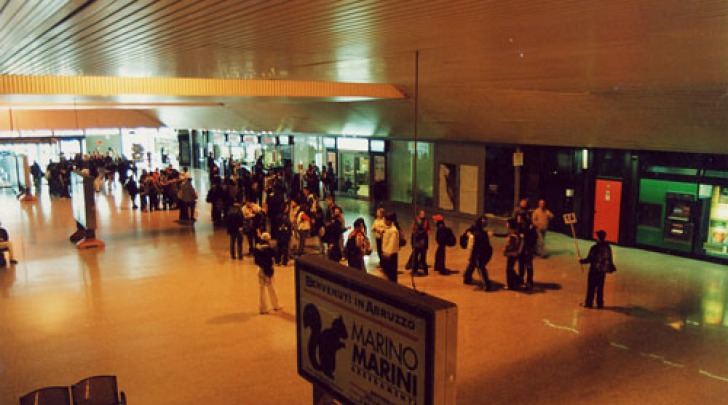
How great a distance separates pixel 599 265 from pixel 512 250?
1692 mm

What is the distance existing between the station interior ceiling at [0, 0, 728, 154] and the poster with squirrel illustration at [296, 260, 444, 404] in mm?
2002

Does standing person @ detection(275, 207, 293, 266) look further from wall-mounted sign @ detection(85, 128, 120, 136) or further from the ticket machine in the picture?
wall-mounted sign @ detection(85, 128, 120, 136)

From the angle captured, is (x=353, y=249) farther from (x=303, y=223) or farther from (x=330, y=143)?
(x=330, y=143)

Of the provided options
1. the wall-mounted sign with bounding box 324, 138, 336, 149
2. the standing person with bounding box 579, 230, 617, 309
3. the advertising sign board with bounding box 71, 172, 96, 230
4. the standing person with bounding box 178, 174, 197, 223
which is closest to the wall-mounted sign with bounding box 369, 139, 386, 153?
the wall-mounted sign with bounding box 324, 138, 336, 149

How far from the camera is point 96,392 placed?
5672 mm

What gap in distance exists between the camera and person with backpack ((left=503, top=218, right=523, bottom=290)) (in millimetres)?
11125

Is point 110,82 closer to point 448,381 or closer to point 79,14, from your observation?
point 79,14

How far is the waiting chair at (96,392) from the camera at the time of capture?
5.61 metres

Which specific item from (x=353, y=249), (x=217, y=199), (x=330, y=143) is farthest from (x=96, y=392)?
(x=330, y=143)

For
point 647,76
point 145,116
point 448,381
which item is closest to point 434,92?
point 647,76

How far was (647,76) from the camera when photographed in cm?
823

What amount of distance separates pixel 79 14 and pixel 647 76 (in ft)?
23.6

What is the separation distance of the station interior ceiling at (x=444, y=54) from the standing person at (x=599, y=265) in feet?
8.77

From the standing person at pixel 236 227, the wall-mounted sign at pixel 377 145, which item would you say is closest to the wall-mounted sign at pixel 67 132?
the wall-mounted sign at pixel 377 145
